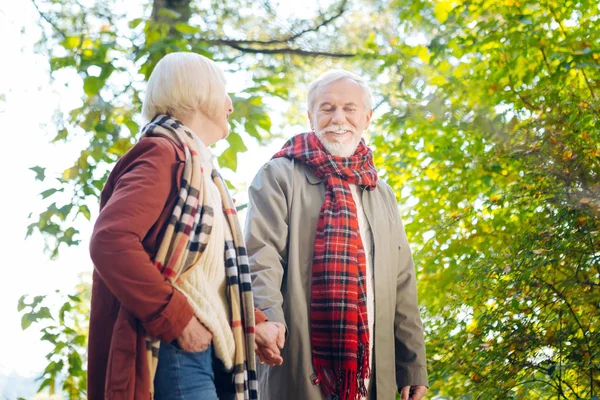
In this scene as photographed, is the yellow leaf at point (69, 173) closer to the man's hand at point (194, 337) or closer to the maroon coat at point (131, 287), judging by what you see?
the maroon coat at point (131, 287)

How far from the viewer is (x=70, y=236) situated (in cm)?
379

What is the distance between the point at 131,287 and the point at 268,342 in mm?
558

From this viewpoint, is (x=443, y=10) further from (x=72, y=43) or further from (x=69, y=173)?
(x=69, y=173)

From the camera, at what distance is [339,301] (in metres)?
2.39

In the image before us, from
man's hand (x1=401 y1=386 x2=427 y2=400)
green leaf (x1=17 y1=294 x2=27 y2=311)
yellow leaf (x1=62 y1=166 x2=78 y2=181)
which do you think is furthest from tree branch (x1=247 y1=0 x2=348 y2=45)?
man's hand (x1=401 y1=386 x2=427 y2=400)

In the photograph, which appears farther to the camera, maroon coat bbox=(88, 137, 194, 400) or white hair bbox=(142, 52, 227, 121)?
white hair bbox=(142, 52, 227, 121)

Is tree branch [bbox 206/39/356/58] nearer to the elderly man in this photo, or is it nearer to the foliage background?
the foliage background

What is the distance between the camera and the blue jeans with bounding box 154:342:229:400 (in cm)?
167

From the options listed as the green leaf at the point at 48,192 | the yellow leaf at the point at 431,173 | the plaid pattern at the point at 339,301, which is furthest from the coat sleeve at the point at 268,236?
the yellow leaf at the point at 431,173

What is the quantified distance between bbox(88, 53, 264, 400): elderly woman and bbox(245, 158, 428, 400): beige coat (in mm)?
435

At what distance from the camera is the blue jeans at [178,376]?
1.67 meters

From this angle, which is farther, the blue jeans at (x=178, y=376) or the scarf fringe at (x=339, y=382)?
the scarf fringe at (x=339, y=382)

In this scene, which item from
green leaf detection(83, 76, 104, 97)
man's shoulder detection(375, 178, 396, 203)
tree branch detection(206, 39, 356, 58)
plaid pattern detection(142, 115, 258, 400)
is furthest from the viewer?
tree branch detection(206, 39, 356, 58)

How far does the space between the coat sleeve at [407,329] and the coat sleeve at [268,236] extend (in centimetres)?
52
